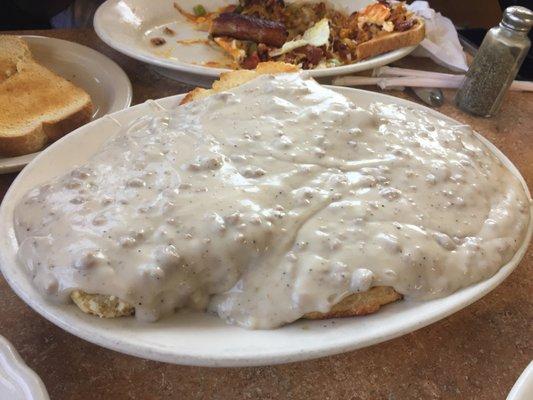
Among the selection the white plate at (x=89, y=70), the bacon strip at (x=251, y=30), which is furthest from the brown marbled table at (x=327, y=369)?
the bacon strip at (x=251, y=30)

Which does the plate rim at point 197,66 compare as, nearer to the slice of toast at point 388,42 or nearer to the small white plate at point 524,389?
the slice of toast at point 388,42

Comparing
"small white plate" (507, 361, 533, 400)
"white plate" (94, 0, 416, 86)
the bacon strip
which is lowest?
"white plate" (94, 0, 416, 86)

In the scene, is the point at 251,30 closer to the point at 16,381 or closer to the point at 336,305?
the point at 336,305

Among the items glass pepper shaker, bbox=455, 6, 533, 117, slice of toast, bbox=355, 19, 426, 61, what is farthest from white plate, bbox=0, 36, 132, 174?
glass pepper shaker, bbox=455, 6, 533, 117

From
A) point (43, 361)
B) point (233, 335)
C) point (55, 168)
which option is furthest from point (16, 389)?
point (55, 168)

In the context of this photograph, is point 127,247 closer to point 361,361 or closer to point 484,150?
point 361,361

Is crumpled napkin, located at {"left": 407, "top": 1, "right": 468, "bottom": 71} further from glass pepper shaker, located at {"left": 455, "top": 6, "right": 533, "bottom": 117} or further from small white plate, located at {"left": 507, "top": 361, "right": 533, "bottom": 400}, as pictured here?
small white plate, located at {"left": 507, "top": 361, "right": 533, "bottom": 400}
